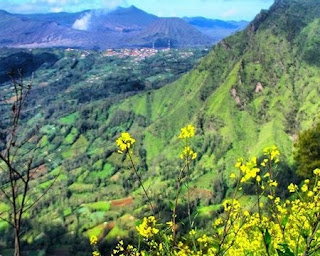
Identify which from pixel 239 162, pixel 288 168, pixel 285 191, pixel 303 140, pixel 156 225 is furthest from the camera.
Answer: pixel 288 168

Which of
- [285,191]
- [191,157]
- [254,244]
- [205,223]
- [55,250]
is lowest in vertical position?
[55,250]

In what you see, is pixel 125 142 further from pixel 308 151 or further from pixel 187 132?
pixel 308 151

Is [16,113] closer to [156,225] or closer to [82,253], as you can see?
[156,225]

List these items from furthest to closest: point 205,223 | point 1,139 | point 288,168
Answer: point 288,168
point 205,223
point 1,139

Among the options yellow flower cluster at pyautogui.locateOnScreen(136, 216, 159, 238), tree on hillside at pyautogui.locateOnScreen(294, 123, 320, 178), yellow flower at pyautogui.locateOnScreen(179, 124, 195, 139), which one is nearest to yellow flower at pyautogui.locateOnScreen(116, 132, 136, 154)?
yellow flower at pyautogui.locateOnScreen(179, 124, 195, 139)

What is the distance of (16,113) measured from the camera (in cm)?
567

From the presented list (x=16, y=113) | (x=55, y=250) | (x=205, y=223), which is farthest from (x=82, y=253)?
(x=16, y=113)

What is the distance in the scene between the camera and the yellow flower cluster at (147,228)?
816 cm

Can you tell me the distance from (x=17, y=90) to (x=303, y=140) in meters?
64.5

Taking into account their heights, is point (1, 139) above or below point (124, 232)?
above

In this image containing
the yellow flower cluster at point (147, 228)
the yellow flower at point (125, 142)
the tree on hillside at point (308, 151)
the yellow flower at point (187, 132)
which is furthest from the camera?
the tree on hillside at point (308, 151)

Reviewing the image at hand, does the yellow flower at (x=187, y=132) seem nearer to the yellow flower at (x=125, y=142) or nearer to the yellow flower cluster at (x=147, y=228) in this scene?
the yellow flower at (x=125, y=142)

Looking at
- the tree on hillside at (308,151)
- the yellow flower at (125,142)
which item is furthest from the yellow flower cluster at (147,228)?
the tree on hillside at (308,151)

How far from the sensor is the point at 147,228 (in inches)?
329
